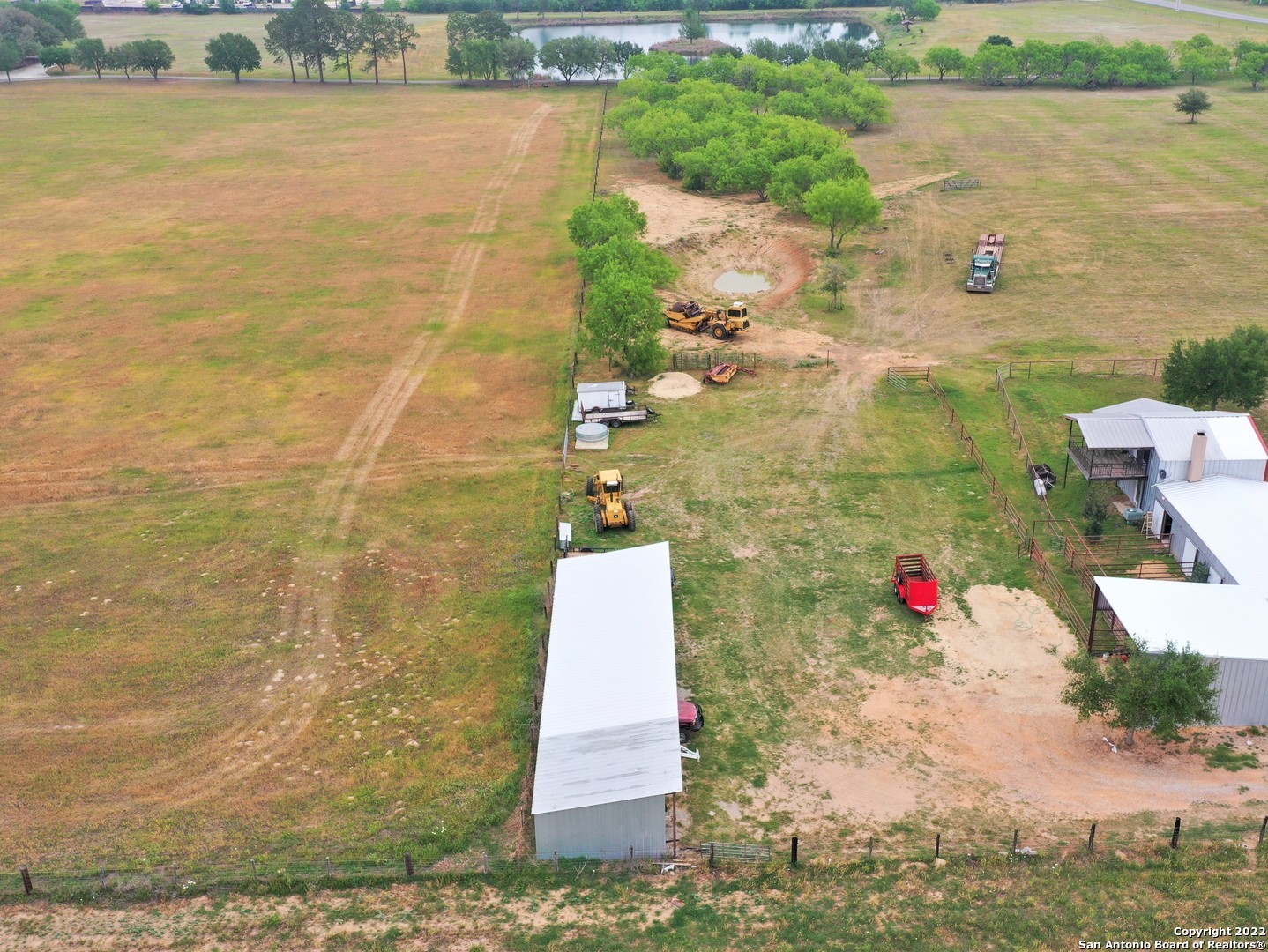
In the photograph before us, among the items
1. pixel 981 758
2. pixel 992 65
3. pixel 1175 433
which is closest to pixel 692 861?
pixel 981 758

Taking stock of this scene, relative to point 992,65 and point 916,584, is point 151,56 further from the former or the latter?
point 916,584

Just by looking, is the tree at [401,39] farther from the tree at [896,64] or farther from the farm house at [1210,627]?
the farm house at [1210,627]

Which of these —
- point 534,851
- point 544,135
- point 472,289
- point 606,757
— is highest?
point 544,135

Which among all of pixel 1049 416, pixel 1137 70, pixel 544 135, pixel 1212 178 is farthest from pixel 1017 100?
pixel 1049 416

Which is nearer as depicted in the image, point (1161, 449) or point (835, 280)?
point (1161, 449)

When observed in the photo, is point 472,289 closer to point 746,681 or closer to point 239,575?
point 239,575

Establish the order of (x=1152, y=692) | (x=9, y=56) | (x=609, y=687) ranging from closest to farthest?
1. (x=1152, y=692)
2. (x=609, y=687)
3. (x=9, y=56)

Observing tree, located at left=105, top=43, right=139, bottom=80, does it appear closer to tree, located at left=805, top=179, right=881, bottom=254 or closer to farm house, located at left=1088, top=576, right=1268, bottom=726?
tree, located at left=805, top=179, right=881, bottom=254

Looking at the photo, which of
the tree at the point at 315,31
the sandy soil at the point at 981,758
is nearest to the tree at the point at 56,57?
the tree at the point at 315,31
